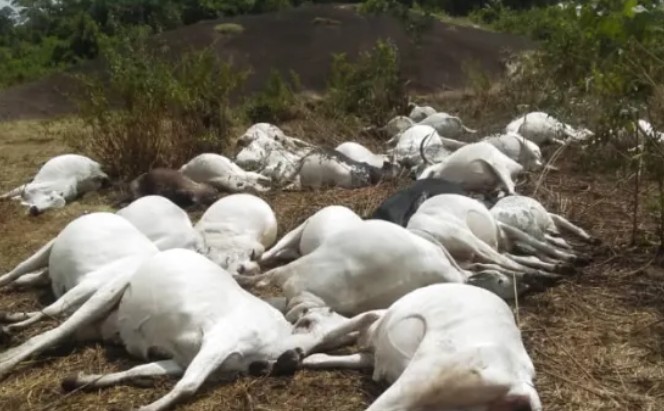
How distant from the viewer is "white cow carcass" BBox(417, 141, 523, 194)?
19.4 feet

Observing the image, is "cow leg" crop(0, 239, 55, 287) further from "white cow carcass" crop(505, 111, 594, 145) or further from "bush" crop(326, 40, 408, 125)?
"bush" crop(326, 40, 408, 125)

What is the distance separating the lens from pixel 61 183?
22.6 feet

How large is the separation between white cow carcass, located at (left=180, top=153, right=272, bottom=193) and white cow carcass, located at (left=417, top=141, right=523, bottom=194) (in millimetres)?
1436

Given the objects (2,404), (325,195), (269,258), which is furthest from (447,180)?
(2,404)

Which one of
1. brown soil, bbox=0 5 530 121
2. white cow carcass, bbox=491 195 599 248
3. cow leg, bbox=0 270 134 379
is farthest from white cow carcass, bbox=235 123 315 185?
brown soil, bbox=0 5 530 121

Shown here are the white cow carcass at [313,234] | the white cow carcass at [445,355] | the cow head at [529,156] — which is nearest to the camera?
the white cow carcass at [445,355]

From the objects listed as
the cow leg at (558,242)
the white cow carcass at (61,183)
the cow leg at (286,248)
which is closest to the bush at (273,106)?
the white cow carcass at (61,183)

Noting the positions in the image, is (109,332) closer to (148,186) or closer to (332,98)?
(148,186)

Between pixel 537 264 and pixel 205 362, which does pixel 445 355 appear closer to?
pixel 205 362

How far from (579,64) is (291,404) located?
3566mm

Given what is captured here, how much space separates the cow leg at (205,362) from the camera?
3.23 meters

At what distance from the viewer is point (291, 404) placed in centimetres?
339

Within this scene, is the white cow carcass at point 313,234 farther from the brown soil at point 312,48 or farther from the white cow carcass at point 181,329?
the brown soil at point 312,48

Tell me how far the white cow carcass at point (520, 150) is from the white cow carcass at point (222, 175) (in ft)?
5.97
